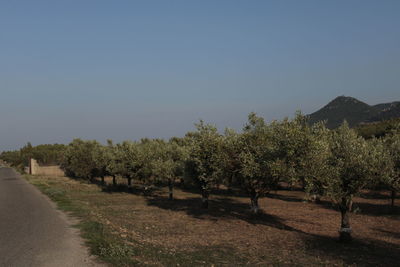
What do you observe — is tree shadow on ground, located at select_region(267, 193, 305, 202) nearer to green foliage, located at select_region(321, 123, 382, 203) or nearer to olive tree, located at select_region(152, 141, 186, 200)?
olive tree, located at select_region(152, 141, 186, 200)

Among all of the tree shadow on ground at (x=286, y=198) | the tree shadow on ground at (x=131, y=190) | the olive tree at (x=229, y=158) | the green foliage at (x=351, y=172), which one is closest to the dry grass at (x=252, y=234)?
the green foliage at (x=351, y=172)

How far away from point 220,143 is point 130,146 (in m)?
27.5

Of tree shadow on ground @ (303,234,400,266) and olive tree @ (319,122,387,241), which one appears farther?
olive tree @ (319,122,387,241)

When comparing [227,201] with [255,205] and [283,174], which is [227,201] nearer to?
[255,205]

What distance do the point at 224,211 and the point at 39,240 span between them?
840 inches

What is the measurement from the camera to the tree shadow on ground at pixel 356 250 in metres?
17.7

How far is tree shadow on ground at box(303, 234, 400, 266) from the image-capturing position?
17.7 metres

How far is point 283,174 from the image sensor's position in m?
24.6

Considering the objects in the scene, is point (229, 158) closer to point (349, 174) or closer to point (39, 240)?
point (349, 174)

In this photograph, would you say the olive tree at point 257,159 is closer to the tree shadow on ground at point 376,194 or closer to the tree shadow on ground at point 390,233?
the tree shadow on ground at point 390,233

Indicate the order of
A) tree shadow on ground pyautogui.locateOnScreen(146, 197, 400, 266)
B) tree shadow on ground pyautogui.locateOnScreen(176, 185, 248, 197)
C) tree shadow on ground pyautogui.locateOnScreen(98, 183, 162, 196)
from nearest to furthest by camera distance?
tree shadow on ground pyautogui.locateOnScreen(146, 197, 400, 266)
tree shadow on ground pyautogui.locateOnScreen(176, 185, 248, 197)
tree shadow on ground pyautogui.locateOnScreen(98, 183, 162, 196)

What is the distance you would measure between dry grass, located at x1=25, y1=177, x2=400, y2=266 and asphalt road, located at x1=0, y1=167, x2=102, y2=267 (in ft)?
8.72

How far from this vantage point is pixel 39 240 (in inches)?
707

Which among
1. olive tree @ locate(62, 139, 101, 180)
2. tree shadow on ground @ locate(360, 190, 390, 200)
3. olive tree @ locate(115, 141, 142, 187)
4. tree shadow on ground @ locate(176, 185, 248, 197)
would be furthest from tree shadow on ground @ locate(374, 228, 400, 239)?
olive tree @ locate(62, 139, 101, 180)
